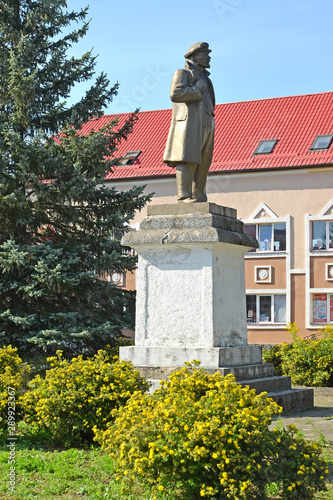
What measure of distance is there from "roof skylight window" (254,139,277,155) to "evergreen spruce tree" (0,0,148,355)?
17.4 m

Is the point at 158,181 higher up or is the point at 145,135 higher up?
the point at 145,135

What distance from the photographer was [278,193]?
110ft

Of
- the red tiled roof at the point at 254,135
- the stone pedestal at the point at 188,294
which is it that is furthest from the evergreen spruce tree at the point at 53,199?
the red tiled roof at the point at 254,135

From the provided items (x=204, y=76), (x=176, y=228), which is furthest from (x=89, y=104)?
(x=176, y=228)

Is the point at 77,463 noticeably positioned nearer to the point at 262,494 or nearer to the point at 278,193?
the point at 262,494

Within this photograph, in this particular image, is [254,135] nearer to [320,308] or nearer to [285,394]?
[320,308]

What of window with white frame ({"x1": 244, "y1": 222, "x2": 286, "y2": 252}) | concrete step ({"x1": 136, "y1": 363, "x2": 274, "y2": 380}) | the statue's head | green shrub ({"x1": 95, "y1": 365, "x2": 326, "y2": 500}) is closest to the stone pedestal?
concrete step ({"x1": 136, "y1": 363, "x2": 274, "y2": 380})

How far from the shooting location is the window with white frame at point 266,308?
3316cm

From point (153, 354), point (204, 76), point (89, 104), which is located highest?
point (89, 104)

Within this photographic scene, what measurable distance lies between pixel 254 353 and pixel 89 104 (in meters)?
8.89

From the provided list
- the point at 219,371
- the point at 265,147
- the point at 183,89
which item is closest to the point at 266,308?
the point at 265,147

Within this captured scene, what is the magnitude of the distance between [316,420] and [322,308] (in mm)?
23223

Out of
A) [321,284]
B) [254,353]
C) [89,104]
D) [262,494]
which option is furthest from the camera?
[321,284]

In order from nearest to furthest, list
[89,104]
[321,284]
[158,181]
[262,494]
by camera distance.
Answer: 1. [262,494]
2. [89,104]
3. [321,284]
4. [158,181]
